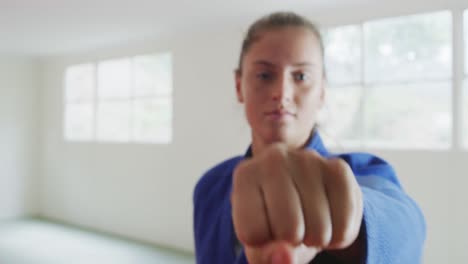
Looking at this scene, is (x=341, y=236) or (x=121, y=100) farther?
(x=121, y=100)

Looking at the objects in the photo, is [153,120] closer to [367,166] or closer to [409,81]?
[409,81]

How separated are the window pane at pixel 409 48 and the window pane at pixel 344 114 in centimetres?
22

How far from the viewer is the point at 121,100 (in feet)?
20.3

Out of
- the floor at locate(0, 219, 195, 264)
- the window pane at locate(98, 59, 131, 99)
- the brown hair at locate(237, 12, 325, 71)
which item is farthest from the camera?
the window pane at locate(98, 59, 131, 99)

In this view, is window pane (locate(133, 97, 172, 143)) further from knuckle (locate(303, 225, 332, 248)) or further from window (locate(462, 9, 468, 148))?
knuckle (locate(303, 225, 332, 248))

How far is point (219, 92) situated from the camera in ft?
16.0

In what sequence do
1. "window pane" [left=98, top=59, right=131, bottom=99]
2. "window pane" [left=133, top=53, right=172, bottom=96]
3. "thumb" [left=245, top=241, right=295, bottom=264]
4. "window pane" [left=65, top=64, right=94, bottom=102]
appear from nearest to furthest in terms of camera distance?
1. "thumb" [left=245, top=241, right=295, bottom=264]
2. "window pane" [left=133, top=53, right=172, bottom=96]
3. "window pane" [left=98, top=59, right=131, bottom=99]
4. "window pane" [left=65, top=64, right=94, bottom=102]

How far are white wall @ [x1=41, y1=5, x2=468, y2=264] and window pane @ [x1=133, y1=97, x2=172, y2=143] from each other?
0.56ft

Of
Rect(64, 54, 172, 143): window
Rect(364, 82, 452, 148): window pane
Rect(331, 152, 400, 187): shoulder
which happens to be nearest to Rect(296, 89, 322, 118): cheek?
Rect(331, 152, 400, 187): shoulder

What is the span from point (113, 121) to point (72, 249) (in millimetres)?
1945

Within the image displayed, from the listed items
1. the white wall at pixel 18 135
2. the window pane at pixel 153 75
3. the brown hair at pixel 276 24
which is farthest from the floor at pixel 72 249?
the brown hair at pixel 276 24

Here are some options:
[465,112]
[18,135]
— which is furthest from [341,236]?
[18,135]

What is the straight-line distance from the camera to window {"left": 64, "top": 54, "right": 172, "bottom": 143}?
18.6 feet

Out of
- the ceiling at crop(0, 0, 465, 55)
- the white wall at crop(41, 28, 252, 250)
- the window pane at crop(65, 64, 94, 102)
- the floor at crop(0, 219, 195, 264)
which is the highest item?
the ceiling at crop(0, 0, 465, 55)
